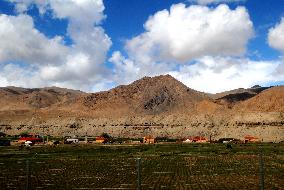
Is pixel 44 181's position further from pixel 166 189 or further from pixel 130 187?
pixel 166 189

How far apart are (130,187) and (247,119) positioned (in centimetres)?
10273

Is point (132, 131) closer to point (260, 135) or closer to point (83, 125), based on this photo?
point (83, 125)

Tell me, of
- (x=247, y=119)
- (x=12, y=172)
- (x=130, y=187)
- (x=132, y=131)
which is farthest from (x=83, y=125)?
(x=130, y=187)

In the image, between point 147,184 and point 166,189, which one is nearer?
point 166,189

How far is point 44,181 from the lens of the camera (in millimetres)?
26969

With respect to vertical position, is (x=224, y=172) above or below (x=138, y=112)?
below

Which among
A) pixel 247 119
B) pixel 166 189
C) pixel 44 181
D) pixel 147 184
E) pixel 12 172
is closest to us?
pixel 166 189

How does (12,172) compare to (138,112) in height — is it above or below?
below

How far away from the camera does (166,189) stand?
2322 centimetres

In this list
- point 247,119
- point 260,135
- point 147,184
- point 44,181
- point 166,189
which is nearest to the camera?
point 166,189

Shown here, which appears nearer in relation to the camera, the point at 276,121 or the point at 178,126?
the point at 276,121

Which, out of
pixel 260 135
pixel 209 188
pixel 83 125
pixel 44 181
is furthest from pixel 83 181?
pixel 83 125

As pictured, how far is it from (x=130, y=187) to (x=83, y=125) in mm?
116007

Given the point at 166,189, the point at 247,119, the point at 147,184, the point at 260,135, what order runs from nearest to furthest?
1. the point at 166,189
2. the point at 147,184
3. the point at 260,135
4. the point at 247,119
